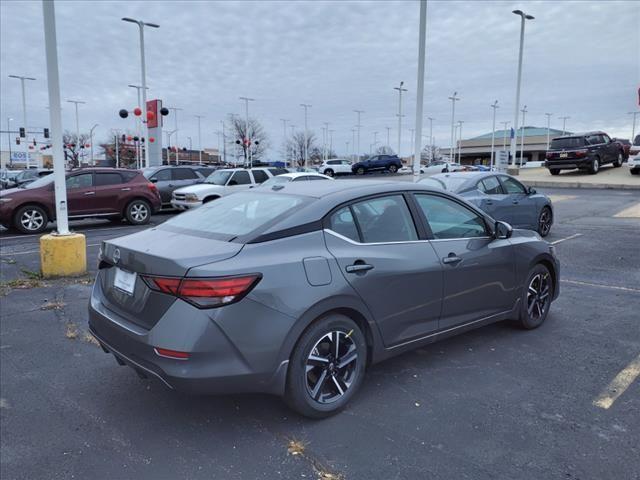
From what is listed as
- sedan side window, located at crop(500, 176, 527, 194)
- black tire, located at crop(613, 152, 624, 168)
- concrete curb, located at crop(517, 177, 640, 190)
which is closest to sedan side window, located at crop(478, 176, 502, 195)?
sedan side window, located at crop(500, 176, 527, 194)

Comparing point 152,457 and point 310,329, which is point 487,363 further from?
point 152,457

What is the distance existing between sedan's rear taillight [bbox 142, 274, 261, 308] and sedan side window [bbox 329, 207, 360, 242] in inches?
34.0

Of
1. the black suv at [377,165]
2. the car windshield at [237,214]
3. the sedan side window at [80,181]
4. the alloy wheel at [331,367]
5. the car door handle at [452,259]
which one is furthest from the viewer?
the black suv at [377,165]

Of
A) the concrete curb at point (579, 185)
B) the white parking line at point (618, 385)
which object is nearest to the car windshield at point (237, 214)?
the white parking line at point (618, 385)

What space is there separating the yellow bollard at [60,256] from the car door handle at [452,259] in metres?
5.72

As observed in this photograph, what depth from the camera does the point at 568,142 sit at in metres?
27.0

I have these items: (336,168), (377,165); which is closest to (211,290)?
(377,165)

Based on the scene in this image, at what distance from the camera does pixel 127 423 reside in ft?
11.4

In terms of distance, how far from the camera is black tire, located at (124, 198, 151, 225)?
14.6 metres

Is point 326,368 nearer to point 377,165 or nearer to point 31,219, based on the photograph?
point 31,219

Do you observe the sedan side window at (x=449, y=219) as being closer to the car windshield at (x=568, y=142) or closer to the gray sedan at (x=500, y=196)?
the gray sedan at (x=500, y=196)

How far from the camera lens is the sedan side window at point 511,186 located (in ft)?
36.0

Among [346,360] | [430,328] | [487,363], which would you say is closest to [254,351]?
[346,360]

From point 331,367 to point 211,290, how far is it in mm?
1025
